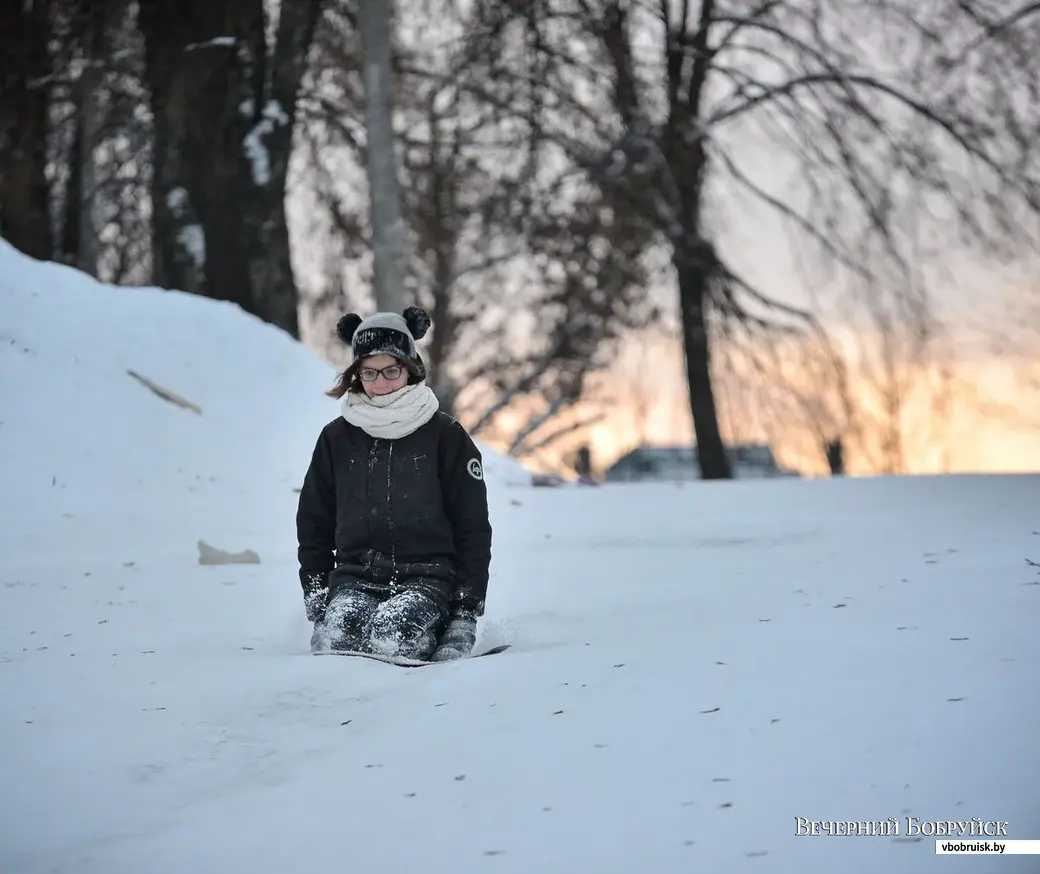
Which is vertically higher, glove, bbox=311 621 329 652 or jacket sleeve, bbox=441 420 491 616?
jacket sleeve, bbox=441 420 491 616

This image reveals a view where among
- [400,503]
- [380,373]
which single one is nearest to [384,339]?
[380,373]

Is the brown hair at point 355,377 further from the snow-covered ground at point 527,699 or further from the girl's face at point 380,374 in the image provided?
the snow-covered ground at point 527,699

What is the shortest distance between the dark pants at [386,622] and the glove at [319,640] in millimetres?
17

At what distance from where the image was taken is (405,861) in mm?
2520

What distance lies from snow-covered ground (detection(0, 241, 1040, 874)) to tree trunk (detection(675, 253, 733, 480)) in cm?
567

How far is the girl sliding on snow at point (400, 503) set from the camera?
4223 millimetres

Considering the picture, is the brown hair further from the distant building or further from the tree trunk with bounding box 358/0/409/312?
the distant building

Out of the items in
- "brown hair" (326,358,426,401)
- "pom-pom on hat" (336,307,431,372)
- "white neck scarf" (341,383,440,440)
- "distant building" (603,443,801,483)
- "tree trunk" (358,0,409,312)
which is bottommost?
"distant building" (603,443,801,483)

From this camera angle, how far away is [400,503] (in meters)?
4.25

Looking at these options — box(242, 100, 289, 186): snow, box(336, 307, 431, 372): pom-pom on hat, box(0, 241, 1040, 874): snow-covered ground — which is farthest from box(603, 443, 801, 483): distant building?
box(336, 307, 431, 372): pom-pom on hat

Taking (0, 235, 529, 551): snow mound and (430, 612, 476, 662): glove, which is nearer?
(430, 612, 476, 662): glove

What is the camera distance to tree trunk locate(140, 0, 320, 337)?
1015cm

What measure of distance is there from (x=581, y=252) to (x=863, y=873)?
11114mm

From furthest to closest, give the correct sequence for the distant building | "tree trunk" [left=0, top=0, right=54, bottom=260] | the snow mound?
the distant building < "tree trunk" [left=0, top=0, right=54, bottom=260] < the snow mound
